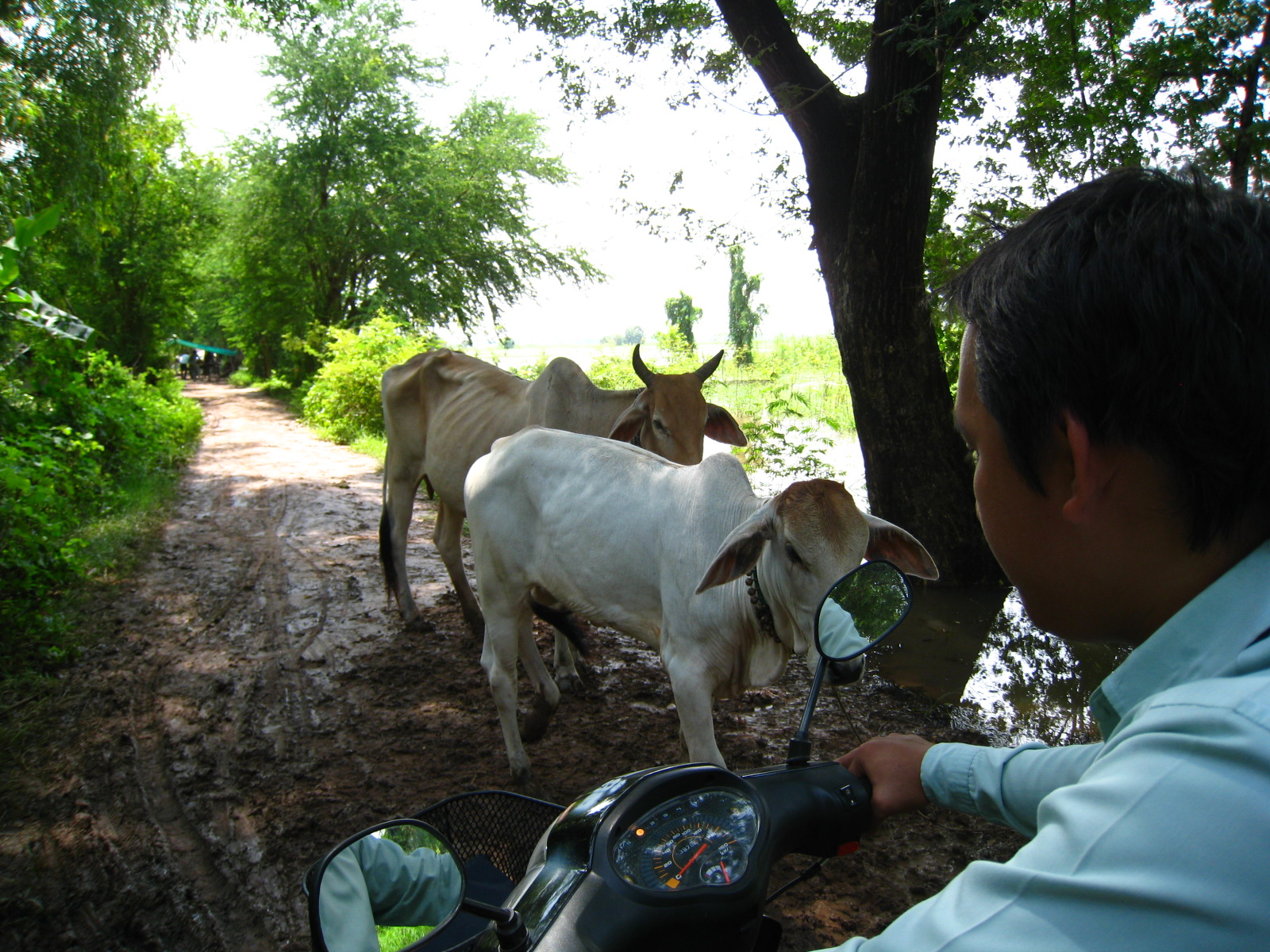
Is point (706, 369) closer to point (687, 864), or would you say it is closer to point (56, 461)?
point (687, 864)

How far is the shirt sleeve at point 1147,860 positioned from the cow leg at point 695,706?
8.11 ft

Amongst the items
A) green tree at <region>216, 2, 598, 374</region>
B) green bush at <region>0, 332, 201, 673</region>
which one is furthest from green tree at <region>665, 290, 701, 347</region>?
green bush at <region>0, 332, 201, 673</region>

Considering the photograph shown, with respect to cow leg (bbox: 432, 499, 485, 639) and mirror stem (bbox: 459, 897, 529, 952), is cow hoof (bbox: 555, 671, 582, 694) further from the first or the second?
mirror stem (bbox: 459, 897, 529, 952)

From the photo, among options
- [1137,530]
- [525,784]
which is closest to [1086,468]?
[1137,530]

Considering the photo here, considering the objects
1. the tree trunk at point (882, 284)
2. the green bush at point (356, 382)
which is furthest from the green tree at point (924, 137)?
the green bush at point (356, 382)

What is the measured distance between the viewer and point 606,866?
89cm

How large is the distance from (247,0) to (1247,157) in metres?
8.39

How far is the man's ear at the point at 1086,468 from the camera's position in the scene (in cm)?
82

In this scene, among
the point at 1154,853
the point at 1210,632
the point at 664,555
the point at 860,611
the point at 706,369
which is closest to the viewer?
the point at 1154,853

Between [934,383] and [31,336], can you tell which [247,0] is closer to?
[31,336]

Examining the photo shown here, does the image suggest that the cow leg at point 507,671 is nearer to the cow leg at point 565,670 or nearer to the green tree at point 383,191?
the cow leg at point 565,670

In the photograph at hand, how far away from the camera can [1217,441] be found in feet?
2.55

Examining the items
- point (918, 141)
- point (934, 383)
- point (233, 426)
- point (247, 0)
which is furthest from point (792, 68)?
point (233, 426)

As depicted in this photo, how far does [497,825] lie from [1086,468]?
1017 mm
